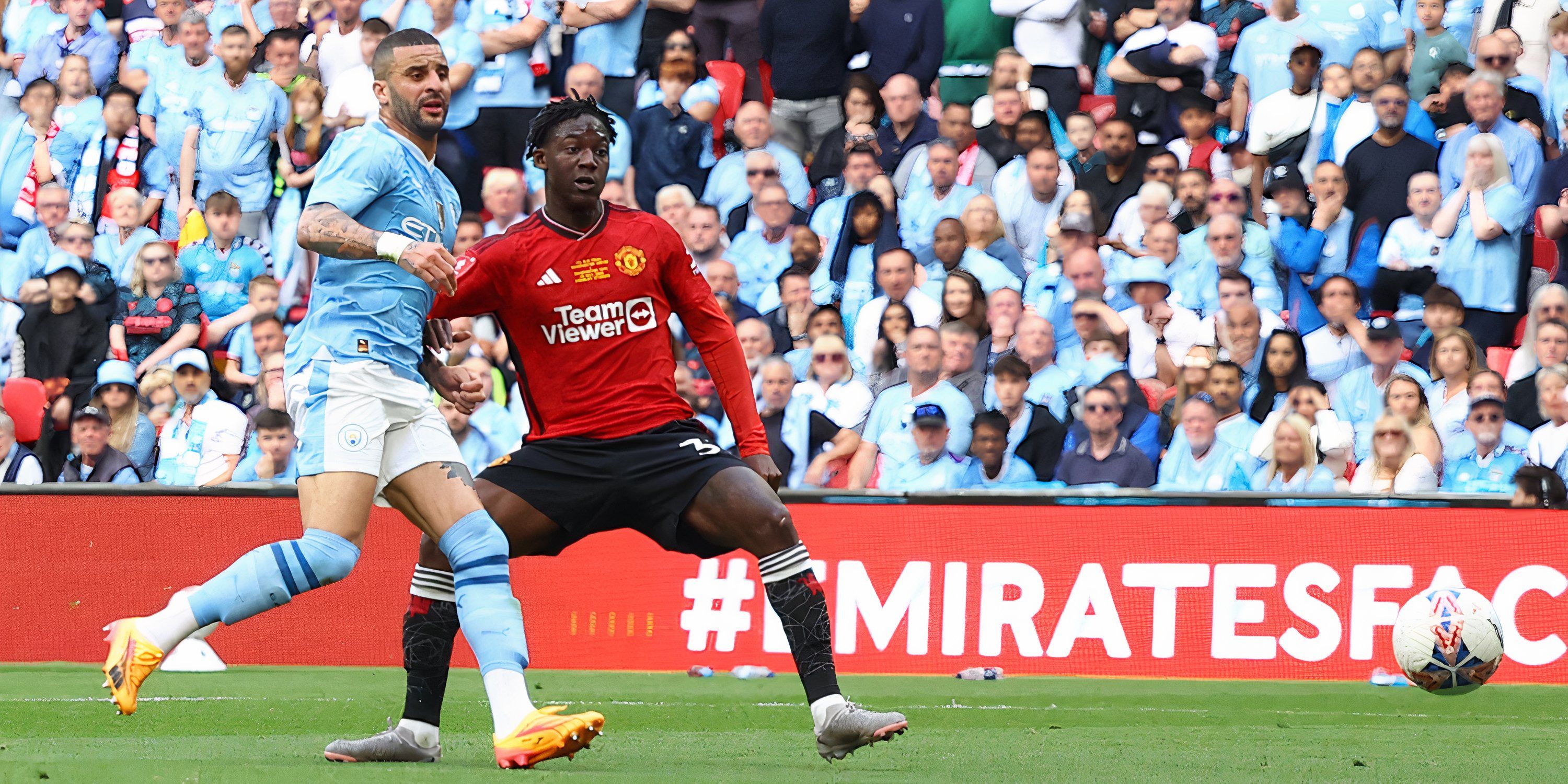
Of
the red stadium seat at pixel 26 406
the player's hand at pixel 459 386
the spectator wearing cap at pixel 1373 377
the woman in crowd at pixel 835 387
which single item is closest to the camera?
the player's hand at pixel 459 386

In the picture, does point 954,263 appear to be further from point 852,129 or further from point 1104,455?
point 1104,455

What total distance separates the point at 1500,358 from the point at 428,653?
8.14 metres

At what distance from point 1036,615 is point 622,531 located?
2533 millimetres

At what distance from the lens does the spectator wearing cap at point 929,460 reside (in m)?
11.9

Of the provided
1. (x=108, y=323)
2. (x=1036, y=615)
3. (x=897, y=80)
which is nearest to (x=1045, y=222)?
(x=897, y=80)

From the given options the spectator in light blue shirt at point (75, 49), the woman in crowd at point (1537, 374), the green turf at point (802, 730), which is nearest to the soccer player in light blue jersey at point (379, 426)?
the green turf at point (802, 730)

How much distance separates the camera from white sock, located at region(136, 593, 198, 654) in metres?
5.38

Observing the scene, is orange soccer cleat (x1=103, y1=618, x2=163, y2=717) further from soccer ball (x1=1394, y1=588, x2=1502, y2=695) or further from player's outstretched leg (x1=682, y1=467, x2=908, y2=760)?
soccer ball (x1=1394, y1=588, x2=1502, y2=695)

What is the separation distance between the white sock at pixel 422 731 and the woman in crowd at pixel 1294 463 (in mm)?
6512

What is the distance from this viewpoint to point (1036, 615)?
10.9 metres

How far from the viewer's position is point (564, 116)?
6074 millimetres

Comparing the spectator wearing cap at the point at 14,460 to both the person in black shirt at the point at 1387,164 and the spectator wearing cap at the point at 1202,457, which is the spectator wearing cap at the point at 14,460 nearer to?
the spectator wearing cap at the point at 1202,457

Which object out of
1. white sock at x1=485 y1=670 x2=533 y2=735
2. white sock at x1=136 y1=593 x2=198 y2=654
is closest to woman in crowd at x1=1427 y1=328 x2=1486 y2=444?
white sock at x1=485 y1=670 x2=533 y2=735

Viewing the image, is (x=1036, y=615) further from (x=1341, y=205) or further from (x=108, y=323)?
(x=108, y=323)
